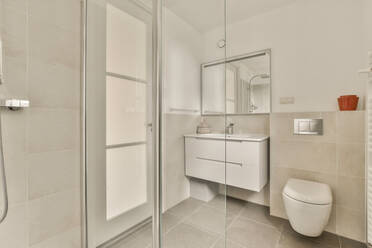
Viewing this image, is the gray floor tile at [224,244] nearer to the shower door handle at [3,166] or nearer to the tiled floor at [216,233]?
the tiled floor at [216,233]

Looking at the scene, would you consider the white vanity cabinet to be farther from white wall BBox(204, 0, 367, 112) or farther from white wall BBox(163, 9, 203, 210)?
white wall BBox(204, 0, 367, 112)

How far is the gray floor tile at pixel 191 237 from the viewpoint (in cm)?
115

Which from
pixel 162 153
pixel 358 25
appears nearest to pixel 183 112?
pixel 162 153

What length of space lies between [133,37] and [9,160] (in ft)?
3.18

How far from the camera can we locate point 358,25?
60.7 inches

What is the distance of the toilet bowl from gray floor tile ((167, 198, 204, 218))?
0.76m

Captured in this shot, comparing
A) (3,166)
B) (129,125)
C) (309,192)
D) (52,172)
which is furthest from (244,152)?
(3,166)

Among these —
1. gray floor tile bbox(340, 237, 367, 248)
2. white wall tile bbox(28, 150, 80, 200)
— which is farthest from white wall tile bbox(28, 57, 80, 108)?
gray floor tile bbox(340, 237, 367, 248)

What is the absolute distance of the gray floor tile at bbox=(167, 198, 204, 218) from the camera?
113cm

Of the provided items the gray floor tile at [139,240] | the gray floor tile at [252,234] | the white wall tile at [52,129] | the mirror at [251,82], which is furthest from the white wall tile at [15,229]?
the mirror at [251,82]

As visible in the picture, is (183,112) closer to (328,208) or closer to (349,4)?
(328,208)

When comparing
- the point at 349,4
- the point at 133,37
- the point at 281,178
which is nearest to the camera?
the point at 133,37

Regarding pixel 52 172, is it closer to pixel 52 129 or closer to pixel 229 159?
pixel 52 129

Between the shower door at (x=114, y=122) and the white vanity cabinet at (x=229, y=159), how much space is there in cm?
32
